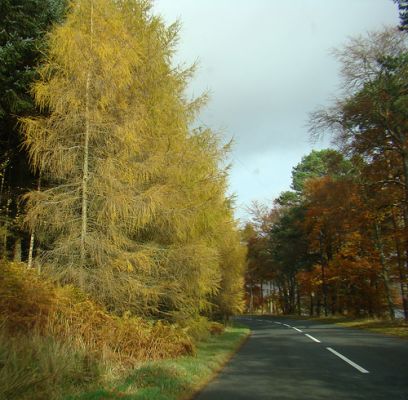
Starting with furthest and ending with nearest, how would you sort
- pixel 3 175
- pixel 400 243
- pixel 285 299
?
pixel 285 299 < pixel 400 243 < pixel 3 175

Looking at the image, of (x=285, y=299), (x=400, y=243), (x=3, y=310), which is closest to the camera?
(x=3, y=310)

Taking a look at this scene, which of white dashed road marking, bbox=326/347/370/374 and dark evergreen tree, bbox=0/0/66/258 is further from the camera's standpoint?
dark evergreen tree, bbox=0/0/66/258

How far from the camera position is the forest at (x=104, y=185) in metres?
10.6

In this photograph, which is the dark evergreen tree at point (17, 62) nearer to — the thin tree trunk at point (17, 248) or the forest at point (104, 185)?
the forest at point (104, 185)

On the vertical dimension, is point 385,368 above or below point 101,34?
below

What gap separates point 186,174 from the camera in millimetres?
13828

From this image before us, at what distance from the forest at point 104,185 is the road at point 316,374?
196 cm

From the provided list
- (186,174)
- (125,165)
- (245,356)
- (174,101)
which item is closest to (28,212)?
(125,165)

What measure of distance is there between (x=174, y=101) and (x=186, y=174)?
247 centimetres

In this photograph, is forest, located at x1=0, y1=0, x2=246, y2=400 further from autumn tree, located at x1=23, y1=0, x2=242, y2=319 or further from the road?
the road

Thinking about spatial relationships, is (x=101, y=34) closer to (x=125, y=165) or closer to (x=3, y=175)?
(x=125, y=165)

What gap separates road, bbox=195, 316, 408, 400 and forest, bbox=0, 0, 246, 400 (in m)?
1.96

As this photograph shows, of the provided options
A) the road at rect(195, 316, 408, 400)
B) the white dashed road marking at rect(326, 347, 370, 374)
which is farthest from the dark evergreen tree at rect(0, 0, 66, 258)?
the white dashed road marking at rect(326, 347, 370, 374)

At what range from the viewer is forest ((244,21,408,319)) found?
24094 millimetres
